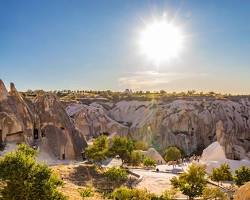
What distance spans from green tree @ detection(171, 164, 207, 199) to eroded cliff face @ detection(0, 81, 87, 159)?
87.0 feet

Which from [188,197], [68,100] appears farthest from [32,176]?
[68,100]

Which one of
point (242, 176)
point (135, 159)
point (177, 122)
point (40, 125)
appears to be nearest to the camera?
point (242, 176)

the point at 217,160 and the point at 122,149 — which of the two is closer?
the point at 122,149

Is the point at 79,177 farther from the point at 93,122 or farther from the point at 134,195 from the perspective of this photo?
the point at 93,122

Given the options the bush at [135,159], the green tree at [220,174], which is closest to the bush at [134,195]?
the green tree at [220,174]

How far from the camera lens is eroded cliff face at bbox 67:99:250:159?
110 metres

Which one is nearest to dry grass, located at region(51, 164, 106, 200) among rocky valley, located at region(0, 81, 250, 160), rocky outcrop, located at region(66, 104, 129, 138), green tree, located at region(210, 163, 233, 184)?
green tree, located at region(210, 163, 233, 184)

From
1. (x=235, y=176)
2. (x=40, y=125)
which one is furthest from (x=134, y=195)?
(x=40, y=125)

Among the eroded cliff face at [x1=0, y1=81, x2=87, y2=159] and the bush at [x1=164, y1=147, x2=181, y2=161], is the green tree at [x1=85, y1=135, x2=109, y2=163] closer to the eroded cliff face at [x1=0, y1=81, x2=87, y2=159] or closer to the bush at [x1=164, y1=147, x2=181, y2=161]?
the eroded cliff face at [x1=0, y1=81, x2=87, y2=159]

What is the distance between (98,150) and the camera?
60094 mm

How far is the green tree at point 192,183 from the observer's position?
136 feet

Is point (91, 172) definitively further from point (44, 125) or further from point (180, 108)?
point (180, 108)

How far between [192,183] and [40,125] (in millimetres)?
33770

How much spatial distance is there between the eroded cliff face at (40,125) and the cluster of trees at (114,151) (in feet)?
20.8
